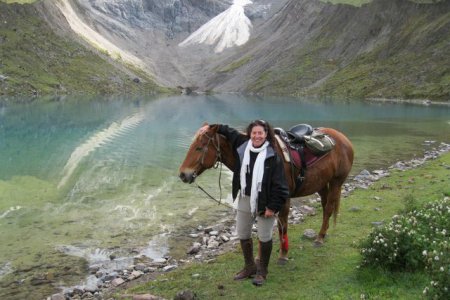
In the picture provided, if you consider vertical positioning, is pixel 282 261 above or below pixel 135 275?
above

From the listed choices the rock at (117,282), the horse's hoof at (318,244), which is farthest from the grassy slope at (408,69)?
the rock at (117,282)

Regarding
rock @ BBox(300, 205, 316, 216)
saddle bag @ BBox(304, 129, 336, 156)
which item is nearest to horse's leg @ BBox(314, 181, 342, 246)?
saddle bag @ BBox(304, 129, 336, 156)

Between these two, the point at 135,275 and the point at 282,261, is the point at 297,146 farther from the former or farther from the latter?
the point at 135,275

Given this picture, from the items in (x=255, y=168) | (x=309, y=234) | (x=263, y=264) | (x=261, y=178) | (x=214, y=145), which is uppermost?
(x=214, y=145)

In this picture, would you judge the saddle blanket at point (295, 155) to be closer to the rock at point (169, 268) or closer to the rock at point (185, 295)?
the rock at point (185, 295)

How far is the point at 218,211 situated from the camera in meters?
22.2

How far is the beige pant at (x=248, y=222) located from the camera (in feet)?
37.0

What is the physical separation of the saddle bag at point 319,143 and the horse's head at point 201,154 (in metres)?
2.68

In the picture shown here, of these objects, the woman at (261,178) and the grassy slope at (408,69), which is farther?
the grassy slope at (408,69)

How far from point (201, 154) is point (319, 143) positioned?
3459mm

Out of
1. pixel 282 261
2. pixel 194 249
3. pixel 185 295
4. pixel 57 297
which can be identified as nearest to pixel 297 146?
pixel 282 261

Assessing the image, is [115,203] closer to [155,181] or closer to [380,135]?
[155,181]

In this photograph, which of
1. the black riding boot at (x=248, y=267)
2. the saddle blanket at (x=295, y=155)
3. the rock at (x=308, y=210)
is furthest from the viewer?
the rock at (x=308, y=210)

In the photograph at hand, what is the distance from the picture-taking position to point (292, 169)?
12.2 meters
